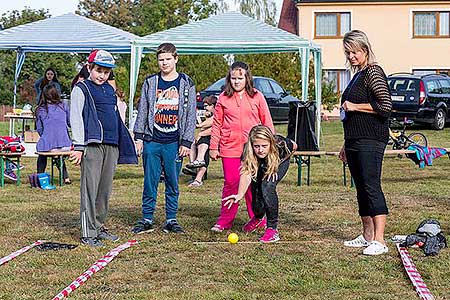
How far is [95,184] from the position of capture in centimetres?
797

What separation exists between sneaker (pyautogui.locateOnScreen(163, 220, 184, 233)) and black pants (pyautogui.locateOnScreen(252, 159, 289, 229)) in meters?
0.77

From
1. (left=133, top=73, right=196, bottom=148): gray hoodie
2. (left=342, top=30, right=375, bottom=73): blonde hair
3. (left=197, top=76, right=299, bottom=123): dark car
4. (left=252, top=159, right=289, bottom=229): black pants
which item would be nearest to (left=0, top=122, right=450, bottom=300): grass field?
(left=252, top=159, right=289, bottom=229): black pants

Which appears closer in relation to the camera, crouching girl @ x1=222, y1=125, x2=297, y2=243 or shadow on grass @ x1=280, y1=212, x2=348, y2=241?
crouching girl @ x1=222, y1=125, x2=297, y2=243

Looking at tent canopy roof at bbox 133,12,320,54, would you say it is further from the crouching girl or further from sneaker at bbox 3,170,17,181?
the crouching girl

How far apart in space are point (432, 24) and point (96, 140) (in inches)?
1310

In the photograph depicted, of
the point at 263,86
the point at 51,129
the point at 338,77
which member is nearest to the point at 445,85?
the point at 263,86

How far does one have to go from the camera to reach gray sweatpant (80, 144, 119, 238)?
7.93 m

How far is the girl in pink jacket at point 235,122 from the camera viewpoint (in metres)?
8.65

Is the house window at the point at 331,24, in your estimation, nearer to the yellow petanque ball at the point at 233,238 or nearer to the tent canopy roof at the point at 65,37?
the tent canopy roof at the point at 65,37

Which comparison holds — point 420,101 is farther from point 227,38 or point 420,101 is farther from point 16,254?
point 16,254

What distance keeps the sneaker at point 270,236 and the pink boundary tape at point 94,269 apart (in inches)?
46.5

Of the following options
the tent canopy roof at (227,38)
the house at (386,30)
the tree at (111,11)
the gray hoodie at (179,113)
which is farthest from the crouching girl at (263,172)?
the tree at (111,11)

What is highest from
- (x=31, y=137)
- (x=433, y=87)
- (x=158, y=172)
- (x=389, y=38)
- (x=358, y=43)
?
(x=389, y=38)

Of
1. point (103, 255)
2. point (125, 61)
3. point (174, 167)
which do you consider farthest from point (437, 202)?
point (125, 61)
